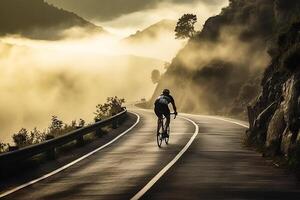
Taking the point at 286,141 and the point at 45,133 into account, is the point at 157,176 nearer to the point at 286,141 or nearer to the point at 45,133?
the point at 286,141

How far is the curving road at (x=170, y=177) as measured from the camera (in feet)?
39.5

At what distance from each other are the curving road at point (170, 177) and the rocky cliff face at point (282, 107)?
0.63 metres

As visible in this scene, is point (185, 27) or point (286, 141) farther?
point (185, 27)

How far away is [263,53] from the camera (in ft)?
296

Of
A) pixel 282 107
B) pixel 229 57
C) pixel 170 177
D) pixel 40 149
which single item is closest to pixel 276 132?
pixel 282 107

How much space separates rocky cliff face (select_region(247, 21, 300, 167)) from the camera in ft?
53.9

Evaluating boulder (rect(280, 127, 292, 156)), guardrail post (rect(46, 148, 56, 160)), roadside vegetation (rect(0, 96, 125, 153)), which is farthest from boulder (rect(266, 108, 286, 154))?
roadside vegetation (rect(0, 96, 125, 153))

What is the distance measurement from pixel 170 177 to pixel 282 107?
214 inches

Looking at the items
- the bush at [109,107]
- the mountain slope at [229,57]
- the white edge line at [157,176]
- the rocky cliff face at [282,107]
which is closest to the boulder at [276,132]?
the rocky cliff face at [282,107]

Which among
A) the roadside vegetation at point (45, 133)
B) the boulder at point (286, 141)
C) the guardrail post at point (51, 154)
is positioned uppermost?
the boulder at point (286, 141)

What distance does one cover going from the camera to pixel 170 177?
14461 mm

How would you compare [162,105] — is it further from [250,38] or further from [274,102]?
[250,38]

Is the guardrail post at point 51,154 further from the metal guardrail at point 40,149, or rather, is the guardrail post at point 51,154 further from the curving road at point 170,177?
the curving road at point 170,177

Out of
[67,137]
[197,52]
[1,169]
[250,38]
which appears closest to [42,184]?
[1,169]
